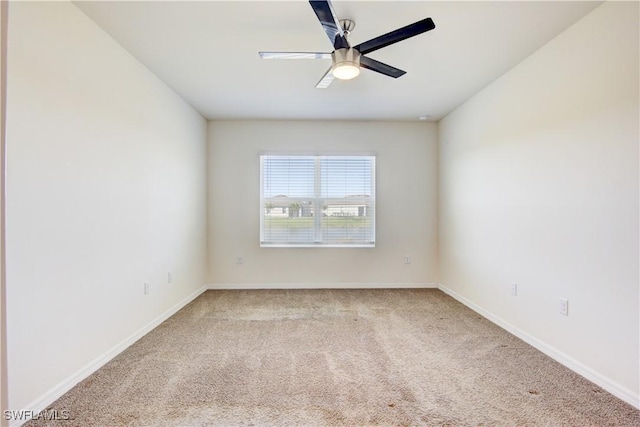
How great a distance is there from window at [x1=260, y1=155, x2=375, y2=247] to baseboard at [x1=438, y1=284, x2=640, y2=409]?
76.7 inches

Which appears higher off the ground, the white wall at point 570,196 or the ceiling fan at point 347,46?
the ceiling fan at point 347,46

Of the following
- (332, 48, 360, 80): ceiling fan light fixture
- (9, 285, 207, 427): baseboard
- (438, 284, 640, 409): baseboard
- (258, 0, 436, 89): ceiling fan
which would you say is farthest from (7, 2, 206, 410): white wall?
(438, 284, 640, 409): baseboard

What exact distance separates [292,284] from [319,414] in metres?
2.82

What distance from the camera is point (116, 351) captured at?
2373 millimetres

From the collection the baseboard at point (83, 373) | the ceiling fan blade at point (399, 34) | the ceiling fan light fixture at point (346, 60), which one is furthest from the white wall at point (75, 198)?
the ceiling fan blade at point (399, 34)

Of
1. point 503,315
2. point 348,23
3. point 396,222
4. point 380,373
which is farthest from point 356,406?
point 396,222

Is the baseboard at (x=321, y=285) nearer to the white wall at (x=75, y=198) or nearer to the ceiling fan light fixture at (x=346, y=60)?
the white wall at (x=75, y=198)

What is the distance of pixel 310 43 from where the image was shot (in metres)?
2.37

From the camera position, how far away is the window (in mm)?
4523

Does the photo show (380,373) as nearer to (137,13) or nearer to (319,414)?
(319,414)

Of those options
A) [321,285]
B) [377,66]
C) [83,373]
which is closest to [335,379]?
[83,373]

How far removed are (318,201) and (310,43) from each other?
2.46m

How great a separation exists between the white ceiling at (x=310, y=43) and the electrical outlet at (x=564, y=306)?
6.44ft

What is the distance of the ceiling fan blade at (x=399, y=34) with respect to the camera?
1717mm
